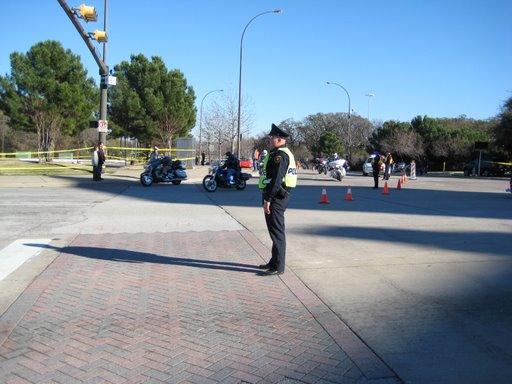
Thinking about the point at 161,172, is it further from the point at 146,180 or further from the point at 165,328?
the point at 165,328

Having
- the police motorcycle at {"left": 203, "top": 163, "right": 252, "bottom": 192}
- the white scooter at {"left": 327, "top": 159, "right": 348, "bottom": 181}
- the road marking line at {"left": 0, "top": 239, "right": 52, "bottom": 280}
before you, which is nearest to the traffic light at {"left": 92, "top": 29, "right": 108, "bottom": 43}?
the police motorcycle at {"left": 203, "top": 163, "right": 252, "bottom": 192}

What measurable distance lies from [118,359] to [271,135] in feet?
11.7

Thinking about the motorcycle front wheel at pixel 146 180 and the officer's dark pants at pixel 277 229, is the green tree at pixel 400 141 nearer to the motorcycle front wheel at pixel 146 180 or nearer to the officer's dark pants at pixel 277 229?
the motorcycle front wheel at pixel 146 180

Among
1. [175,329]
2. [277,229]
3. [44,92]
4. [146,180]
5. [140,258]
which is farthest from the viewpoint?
[44,92]

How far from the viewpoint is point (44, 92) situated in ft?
152

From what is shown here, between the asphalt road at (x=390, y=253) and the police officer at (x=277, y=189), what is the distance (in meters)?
0.43

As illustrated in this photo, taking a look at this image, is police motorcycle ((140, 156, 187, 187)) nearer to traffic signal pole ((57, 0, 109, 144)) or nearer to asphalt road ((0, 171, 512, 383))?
traffic signal pole ((57, 0, 109, 144))

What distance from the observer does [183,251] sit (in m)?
7.78

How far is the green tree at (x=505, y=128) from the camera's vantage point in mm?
46312

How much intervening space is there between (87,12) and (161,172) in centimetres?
865

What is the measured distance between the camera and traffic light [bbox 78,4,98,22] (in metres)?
14.3

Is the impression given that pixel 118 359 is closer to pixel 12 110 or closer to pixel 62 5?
pixel 62 5

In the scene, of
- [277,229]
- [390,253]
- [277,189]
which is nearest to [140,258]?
[277,229]

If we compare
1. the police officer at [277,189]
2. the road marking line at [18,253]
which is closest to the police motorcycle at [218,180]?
the road marking line at [18,253]
